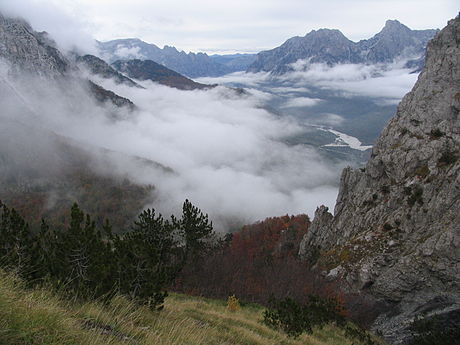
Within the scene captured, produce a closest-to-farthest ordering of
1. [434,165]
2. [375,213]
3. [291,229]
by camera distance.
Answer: [434,165]
[375,213]
[291,229]

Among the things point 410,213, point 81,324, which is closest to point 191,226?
point 410,213

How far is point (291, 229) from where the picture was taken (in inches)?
3406

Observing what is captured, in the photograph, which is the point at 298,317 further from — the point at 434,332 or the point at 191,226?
the point at 191,226

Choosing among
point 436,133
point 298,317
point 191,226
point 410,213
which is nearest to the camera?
point 298,317

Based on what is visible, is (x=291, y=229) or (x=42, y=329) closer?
(x=42, y=329)

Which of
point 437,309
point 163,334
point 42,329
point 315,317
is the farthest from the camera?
point 437,309

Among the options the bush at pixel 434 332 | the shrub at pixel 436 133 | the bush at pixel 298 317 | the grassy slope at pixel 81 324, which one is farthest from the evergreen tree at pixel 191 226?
the shrub at pixel 436 133

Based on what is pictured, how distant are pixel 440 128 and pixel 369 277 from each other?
69.8 feet

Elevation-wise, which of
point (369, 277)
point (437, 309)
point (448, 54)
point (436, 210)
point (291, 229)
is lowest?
point (291, 229)

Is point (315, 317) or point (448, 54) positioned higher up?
point (448, 54)

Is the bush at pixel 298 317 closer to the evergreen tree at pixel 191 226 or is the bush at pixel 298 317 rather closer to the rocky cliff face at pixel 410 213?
the rocky cliff face at pixel 410 213

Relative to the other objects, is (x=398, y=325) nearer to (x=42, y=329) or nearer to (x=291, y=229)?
(x=42, y=329)

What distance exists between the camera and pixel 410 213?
41.7 metres

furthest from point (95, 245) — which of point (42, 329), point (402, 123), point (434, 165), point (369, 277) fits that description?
point (402, 123)
